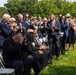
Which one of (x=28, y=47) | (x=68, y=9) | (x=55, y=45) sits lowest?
(x=68, y=9)

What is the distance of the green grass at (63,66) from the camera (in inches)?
547

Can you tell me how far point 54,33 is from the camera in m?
17.1

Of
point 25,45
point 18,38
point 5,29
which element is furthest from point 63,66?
point 18,38

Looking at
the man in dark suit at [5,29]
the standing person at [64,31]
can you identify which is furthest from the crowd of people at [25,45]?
the standing person at [64,31]

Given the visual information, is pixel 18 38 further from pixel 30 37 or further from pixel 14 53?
pixel 30 37

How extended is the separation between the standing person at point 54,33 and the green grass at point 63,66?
0.56 metres

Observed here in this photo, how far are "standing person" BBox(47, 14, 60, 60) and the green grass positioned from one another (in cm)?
56

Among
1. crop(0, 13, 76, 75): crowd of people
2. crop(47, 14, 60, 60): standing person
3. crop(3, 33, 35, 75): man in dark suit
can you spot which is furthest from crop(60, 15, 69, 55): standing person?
crop(3, 33, 35, 75): man in dark suit

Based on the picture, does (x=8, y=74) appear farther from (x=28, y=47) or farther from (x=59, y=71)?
(x=59, y=71)

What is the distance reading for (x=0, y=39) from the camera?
41.0 feet

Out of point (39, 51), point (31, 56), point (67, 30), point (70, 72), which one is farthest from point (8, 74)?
point (67, 30)

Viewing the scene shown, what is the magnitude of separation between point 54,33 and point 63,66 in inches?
83.2

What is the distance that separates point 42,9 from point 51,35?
8288 cm

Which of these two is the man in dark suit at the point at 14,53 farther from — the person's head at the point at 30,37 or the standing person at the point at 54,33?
the standing person at the point at 54,33
